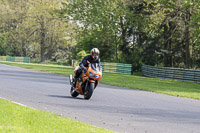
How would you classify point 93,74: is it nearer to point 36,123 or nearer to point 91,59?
point 91,59

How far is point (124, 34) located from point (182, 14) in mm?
11592

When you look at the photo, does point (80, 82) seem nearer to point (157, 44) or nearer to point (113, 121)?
point (113, 121)

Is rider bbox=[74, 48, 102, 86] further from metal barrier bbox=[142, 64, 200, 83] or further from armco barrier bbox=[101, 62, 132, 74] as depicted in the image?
armco barrier bbox=[101, 62, 132, 74]

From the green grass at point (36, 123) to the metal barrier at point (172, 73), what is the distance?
2689 centimetres

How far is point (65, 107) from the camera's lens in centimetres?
1110

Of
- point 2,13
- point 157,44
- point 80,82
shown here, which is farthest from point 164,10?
point 2,13

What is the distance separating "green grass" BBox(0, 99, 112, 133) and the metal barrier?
26.9m

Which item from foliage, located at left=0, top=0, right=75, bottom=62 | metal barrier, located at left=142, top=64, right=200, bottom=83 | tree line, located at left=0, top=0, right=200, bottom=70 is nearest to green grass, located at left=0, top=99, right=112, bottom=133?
tree line, located at left=0, top=0, right=200, bottom=70

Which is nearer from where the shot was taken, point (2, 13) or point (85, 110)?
point (85, 110)

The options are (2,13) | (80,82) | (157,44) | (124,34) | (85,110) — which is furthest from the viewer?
(2,13)

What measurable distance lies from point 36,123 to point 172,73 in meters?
30.8

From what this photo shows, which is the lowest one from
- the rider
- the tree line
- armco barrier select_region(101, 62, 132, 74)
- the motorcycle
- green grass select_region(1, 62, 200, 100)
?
green grass select_region(1, 62, 200, 100)

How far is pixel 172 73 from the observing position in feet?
122

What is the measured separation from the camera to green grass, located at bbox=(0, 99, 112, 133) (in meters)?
6.97
